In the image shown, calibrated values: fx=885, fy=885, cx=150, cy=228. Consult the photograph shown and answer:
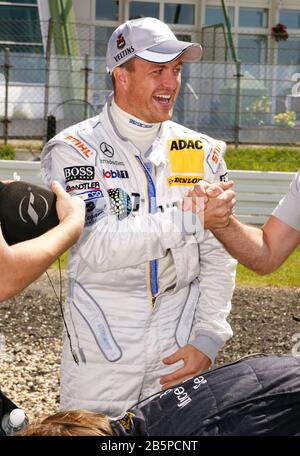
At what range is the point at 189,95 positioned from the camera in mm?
19109

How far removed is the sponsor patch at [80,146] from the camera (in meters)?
3.64

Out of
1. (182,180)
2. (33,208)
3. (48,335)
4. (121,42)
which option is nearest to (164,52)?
(121,42)

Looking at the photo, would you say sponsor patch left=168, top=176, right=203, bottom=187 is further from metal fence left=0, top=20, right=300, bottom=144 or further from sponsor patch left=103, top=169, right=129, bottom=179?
metal fence left=0, top=20, right=300, bottom=144

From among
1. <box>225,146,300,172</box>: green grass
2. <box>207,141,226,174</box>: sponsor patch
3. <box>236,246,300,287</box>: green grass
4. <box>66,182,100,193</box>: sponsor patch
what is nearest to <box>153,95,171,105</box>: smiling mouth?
<box>207,141,226,174</box>: sponsor patch

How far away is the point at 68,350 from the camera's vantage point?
373cm

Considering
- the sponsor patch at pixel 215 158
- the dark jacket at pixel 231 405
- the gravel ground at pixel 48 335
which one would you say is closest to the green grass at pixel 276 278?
the gravel ground at pixel 48 335

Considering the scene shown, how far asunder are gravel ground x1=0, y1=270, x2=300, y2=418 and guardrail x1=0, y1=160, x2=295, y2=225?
11.9 ft

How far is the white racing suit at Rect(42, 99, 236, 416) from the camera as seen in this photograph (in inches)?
139

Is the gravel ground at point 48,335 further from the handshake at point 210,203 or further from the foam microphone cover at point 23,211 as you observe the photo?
the foam microphone cover at point 23,211

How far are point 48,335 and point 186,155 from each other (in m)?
3.65

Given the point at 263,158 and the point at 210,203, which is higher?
the point at 263,158

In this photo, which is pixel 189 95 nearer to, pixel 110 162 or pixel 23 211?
pixel 110 162
